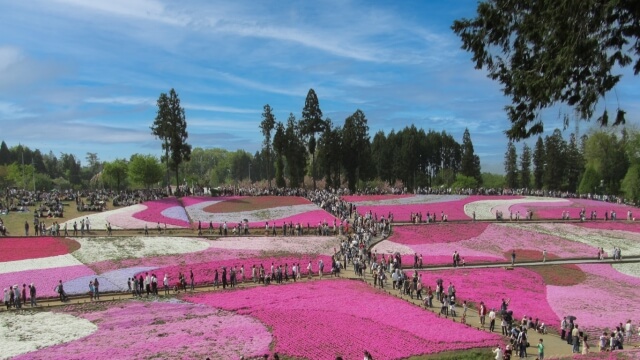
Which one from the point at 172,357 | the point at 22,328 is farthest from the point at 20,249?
the point at 172,357

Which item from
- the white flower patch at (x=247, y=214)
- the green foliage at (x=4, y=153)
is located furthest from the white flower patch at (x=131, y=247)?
the green foliage at (x=4, y=153)

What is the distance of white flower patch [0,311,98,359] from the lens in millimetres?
22500

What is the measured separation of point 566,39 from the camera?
11.9m

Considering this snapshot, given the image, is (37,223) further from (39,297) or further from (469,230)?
(469,230)

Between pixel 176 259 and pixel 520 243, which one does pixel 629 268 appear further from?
pixel 176 259

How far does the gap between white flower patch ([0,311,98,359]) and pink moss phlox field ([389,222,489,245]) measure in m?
31.6

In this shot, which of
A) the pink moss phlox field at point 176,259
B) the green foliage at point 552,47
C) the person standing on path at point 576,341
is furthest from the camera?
the pink moss phlox field at point 176,259

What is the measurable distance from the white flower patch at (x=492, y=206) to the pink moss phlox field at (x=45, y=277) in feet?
147

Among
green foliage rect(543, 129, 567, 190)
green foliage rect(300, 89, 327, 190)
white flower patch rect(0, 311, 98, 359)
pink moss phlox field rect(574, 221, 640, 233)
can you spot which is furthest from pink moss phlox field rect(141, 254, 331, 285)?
green foliage rect(543, 129, 567, 190)

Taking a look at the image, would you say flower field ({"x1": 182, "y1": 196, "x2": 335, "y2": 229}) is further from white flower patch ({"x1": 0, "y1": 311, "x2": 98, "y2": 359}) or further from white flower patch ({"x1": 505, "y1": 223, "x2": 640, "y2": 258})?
white flower patch ({"x1": 0, "y1": 311, "x2": 98, "y2": 359})

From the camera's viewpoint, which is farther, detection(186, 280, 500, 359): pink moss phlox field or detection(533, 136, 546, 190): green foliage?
detection(533, 136, 546, 190): green foliage

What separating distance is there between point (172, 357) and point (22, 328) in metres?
9.95

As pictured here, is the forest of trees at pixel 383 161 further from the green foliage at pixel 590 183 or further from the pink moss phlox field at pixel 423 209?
the pink moss phlox field at pixel 423 209

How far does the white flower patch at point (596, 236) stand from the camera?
5109 centimetres
